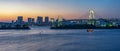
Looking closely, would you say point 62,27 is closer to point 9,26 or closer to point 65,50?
point 9,26

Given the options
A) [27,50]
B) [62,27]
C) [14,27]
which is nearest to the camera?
[27,50]

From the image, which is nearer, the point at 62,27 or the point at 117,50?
the point at 117,50

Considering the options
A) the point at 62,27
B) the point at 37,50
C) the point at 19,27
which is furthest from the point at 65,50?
the point at 19,27

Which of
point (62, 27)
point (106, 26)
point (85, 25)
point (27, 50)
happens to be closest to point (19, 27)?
point (62, 27)

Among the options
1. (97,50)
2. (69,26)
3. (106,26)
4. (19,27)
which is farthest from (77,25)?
(97,50)

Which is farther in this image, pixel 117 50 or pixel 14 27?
pixel 14 27

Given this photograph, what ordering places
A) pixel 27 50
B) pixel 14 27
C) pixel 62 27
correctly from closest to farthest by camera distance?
pixel 27 50 → pixel 62 27 → pixel 14 27

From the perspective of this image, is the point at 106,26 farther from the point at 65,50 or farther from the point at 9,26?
the point at 65,50
